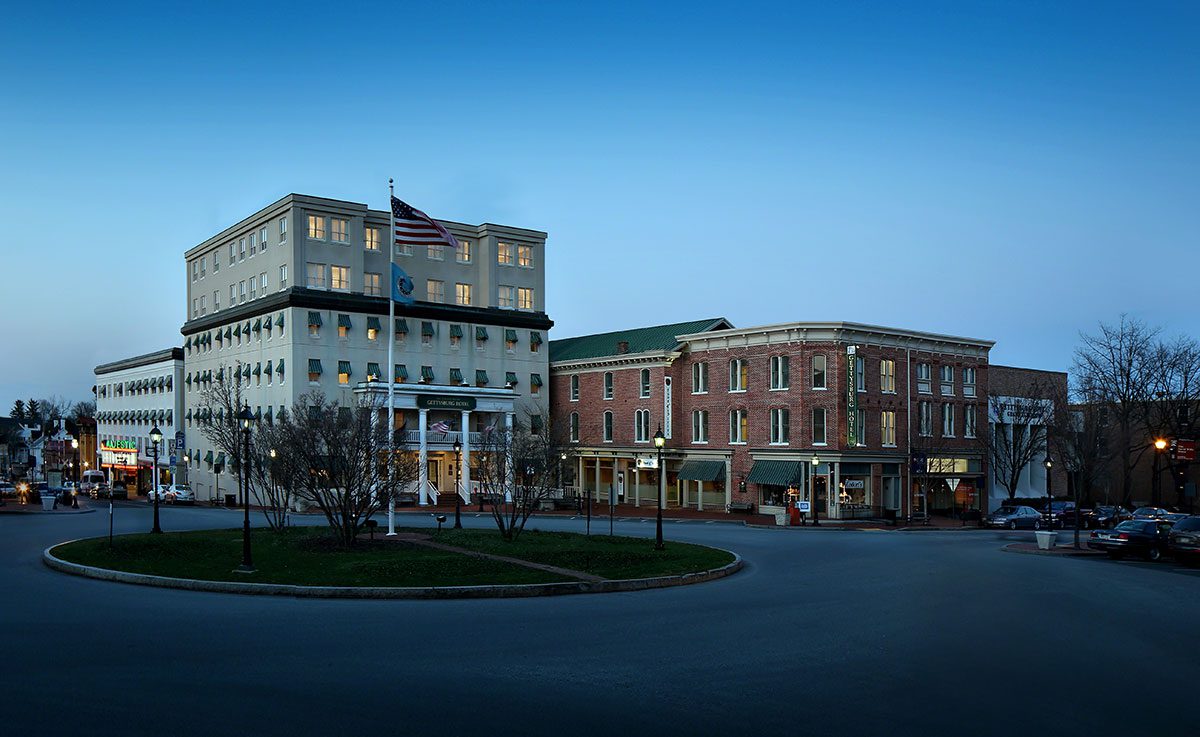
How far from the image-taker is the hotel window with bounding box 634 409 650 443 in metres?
67.7

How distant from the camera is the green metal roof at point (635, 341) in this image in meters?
69.4

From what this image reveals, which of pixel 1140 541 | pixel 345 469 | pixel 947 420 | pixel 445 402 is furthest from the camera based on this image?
pixel 445 402

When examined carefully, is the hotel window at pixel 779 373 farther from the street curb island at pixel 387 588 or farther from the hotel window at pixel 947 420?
the street curb island at pixel 387 588

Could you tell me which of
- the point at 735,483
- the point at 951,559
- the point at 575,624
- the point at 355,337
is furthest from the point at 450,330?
the point at 575,624

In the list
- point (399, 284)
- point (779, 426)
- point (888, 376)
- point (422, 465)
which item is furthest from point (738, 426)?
point (399, 284)

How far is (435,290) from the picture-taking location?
70.7m

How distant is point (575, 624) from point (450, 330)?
54167mm

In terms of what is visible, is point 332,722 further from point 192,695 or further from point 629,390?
point 629,390

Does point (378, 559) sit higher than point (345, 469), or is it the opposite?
point (345, 469)

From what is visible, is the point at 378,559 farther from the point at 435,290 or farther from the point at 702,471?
the point at 435,290

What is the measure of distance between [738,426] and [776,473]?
5.01 metres

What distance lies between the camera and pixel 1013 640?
16.3 metres

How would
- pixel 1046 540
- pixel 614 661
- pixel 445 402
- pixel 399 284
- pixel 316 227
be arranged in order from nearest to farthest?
pixel 614 661 → pixel 1046 540 → pixel 399 284 → pixel 316 227 → pixel 445 402

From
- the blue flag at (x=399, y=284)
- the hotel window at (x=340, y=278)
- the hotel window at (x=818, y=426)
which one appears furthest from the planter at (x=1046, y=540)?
the hotel window at (x=340, y=278)
